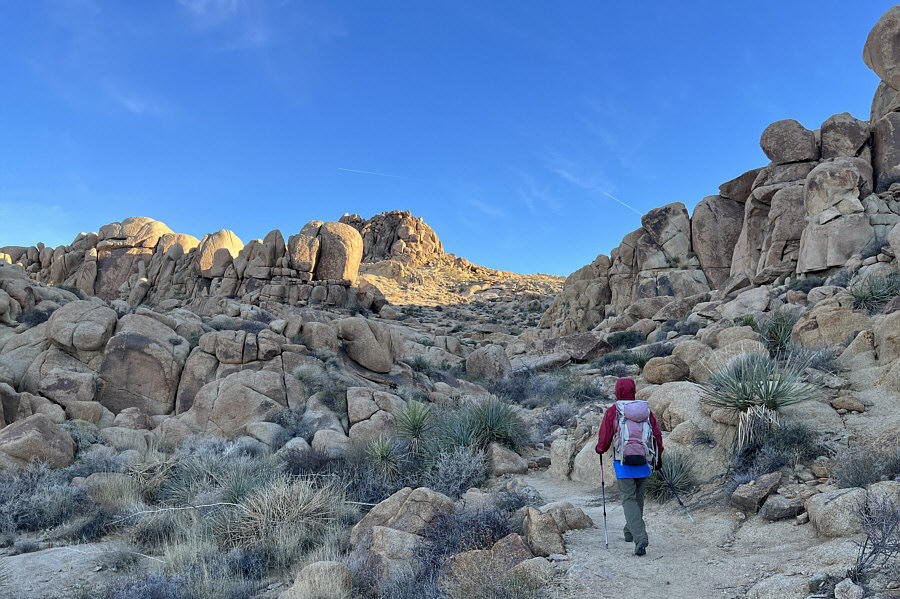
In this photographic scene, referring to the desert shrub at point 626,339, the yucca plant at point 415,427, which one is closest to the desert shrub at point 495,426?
the yucca plant at point 415,427

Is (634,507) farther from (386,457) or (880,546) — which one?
(386,457)

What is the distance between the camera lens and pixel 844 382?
28.3 ft

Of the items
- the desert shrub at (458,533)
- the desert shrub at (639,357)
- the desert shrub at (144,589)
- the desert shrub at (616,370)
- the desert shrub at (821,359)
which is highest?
the desert shrub at (639,357)

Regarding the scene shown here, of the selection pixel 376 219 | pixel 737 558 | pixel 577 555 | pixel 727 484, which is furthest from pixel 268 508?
pixel 376 219

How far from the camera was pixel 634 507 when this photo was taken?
5.62 m

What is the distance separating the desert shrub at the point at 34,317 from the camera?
46.5ft

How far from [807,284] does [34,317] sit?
967 inches

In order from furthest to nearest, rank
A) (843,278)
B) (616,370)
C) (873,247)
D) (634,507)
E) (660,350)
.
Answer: (660,350), (616,370), (873,247), (843,278), (634,507)

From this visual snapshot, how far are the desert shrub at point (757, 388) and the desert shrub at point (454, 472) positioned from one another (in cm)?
375

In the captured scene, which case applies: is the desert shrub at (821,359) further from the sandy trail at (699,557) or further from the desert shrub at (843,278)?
the desert shrub at (843,278)

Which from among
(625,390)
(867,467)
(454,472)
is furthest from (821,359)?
(454,472)

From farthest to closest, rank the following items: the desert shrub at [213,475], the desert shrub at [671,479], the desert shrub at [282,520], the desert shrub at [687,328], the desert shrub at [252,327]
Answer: the desert shrub at [687,328]
the desert shrub at [252,327]
the desert shrub at [213,475]
the desert shrub at [671,479]
the desert shrub at [282,520]

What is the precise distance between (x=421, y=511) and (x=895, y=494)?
4610 millimetres

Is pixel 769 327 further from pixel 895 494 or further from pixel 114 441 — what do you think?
pixel 114 441
